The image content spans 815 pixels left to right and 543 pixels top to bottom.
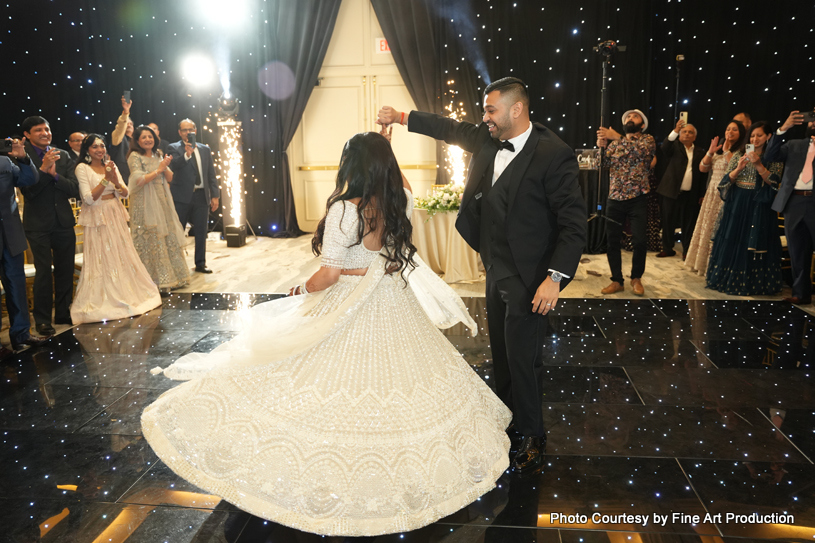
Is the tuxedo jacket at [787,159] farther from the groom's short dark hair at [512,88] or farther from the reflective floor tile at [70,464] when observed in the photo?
the reflective floor tile at [70,464]

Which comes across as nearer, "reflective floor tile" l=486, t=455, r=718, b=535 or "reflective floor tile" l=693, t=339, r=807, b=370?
"reflective floor tile" l=486, t=455, r=718, b=535

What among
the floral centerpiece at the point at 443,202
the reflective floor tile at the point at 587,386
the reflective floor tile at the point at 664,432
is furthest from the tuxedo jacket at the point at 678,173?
the reflective floor tile at the point at 664,432

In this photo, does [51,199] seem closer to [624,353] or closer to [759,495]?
[624,353]

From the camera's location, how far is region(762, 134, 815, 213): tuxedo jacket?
4.42 metres

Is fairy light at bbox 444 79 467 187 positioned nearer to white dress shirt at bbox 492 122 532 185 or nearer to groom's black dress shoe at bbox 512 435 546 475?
white dress shirt at bbox 492 122 532 185

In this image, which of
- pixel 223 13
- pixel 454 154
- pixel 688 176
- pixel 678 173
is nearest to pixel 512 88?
pixel 678 173

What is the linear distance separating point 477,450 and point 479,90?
651 centimetres

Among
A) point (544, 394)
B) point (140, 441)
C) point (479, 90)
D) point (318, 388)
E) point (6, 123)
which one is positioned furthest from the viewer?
point (479, 90)

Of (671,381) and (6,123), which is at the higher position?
(6,123)

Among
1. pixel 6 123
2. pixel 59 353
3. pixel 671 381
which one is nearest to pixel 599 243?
pixel 671 381

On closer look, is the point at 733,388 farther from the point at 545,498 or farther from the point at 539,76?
the point at 539,76

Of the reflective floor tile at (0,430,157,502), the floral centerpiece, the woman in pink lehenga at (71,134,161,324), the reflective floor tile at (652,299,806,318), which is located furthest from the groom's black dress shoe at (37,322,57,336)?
the reflective floor tile at (652,299,806,318)

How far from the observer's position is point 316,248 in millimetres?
2193

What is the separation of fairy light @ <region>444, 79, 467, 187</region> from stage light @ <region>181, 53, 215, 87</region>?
3757mm
